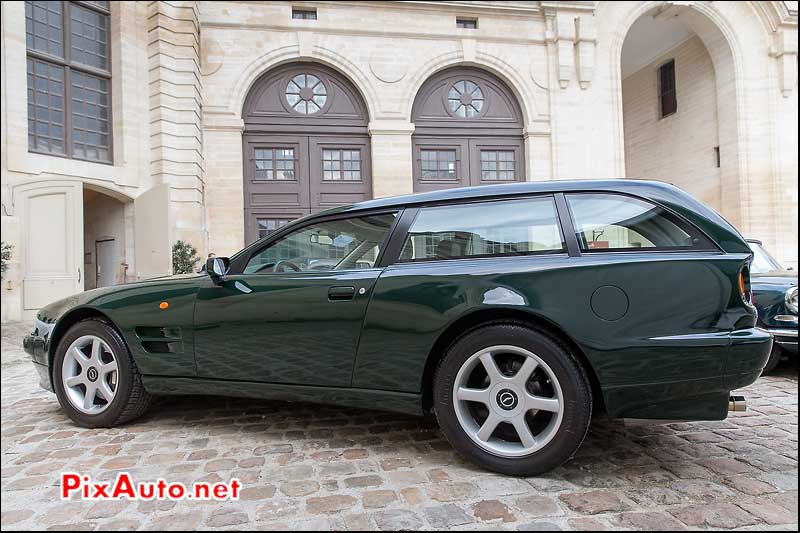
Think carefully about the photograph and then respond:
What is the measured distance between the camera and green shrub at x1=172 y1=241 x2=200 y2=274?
11.5m

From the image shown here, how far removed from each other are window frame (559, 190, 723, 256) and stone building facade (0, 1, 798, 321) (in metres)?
10.8

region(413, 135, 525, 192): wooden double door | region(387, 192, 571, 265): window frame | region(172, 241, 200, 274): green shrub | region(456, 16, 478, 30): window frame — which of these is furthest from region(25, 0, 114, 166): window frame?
region(387, 192, 571, 265): window frame

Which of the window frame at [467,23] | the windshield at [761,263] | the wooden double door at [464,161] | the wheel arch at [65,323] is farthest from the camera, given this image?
the window frame at [467,23]

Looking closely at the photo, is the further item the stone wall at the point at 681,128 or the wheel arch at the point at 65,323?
the stone wall at the point at 681,128

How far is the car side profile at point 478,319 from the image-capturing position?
2.17m

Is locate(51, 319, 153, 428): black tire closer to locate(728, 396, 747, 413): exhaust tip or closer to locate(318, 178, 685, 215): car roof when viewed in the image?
locate(318, 178, 685, 215): car roof

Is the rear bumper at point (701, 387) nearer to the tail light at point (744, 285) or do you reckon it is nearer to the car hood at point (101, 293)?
the tail light at point (744, 285)

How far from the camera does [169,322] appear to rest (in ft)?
9.69

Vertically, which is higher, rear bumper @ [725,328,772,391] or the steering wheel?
the steering wheel

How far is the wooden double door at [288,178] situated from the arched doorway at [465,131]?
2.46 meters

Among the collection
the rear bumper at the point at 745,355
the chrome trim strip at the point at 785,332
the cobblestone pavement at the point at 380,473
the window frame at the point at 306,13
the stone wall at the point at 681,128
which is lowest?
the cobblestone pavement at the point at 380,473

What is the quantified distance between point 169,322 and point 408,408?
63.6 inches

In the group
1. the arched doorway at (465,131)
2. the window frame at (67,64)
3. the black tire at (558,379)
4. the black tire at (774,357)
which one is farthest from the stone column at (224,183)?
the black tire at (774,357)

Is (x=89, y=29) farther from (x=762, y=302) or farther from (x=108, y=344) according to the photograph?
(x=762, y=302)
